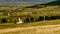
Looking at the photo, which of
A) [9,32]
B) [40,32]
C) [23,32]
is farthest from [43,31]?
[9,32]

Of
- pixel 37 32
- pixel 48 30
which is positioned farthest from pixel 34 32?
pixel 48 30

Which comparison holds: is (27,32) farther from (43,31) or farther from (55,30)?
(55,30)

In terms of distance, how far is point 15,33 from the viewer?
130 feet

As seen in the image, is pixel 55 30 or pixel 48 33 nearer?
pixel 48 33

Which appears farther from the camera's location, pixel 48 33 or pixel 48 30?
pixel 48 30

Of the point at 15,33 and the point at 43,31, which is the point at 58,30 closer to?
the point at 43,31

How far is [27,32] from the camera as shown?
39938 millimetres

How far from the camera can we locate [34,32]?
132 ft

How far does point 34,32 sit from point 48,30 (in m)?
3.43

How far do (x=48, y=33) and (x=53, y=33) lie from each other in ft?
3.15

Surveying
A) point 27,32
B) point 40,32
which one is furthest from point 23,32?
point 40,32

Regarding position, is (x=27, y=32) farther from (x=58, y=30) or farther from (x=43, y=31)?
(x=58, y=30)

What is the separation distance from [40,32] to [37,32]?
580 mm

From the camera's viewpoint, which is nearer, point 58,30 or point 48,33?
point 48,33
